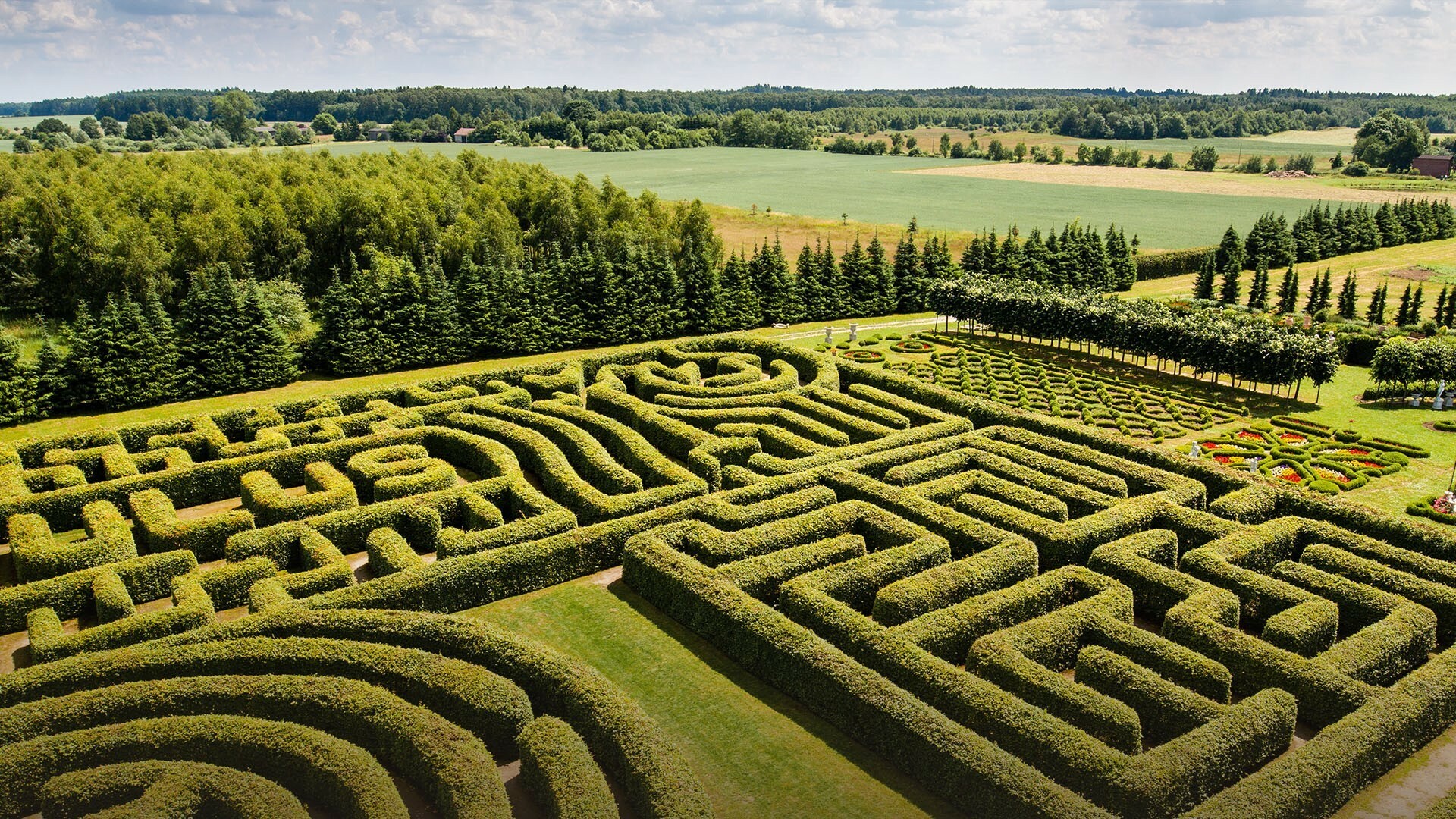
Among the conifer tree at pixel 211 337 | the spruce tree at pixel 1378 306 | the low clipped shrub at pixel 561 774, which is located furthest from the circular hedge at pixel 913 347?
the low clipped shrub at pixel 561 774

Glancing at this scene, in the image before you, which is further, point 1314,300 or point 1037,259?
point 1037,259

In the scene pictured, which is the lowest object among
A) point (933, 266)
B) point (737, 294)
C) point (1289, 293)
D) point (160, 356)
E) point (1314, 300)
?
point (160, 356)

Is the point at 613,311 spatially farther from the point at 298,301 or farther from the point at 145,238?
the point at 145,238

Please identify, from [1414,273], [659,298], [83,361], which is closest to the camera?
[83,361]

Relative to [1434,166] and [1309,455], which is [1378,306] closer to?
[1309,455]

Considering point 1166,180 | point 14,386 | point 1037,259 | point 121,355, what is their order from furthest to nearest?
point 1166,180 → point 1037,259 → point 121,355 → point 14,386

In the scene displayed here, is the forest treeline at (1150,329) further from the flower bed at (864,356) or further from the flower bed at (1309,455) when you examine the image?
the flower bed at (864,356)

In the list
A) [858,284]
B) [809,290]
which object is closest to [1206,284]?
[858,284]
